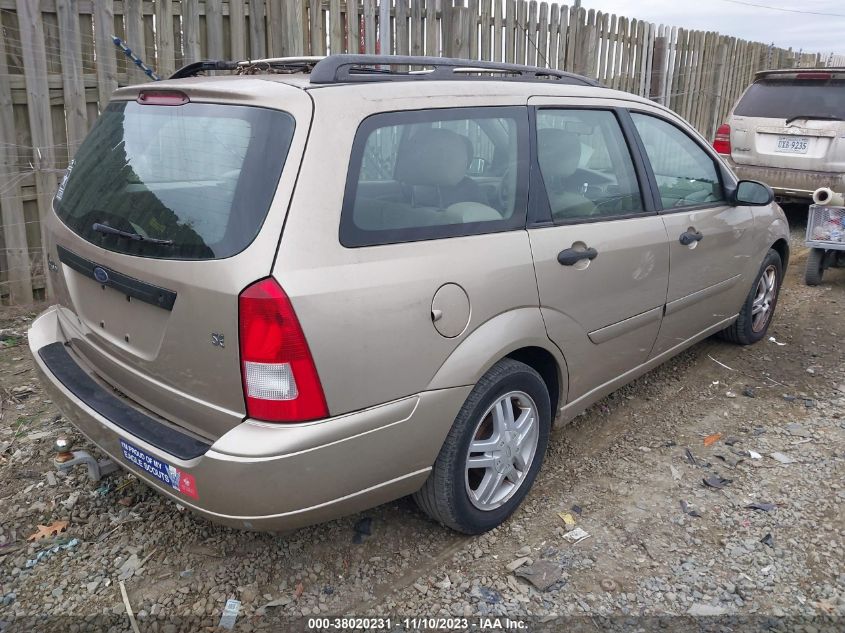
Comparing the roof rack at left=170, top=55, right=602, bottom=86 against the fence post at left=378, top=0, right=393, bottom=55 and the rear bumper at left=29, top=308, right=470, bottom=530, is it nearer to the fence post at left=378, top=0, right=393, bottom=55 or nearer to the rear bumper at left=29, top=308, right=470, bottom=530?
the rear bumper at left=29, top=308, right=470, bottom=530

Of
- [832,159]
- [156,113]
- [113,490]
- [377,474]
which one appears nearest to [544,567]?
[377,474]

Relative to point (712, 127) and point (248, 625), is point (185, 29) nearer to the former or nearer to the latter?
point (248, 625)

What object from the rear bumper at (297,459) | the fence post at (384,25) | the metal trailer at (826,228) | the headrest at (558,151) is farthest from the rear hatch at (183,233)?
the metal trailer at (826,228)

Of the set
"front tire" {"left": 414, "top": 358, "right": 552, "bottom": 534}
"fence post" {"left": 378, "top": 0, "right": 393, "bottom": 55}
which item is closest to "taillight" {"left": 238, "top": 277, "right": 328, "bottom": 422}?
"front tire" {"left": 414, "top": 358, "right": 552, "bottom": 534}

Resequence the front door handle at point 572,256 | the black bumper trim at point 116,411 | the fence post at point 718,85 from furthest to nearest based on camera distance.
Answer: the fence post at point 718,85 → the front door handle at point 572,256 → the black bumper trim at point 116,411

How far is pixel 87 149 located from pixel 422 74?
4.79 ft

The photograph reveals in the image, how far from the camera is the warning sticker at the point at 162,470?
2.28 m

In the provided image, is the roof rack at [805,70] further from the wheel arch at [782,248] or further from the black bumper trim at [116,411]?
the black bumper trim at [116,411]

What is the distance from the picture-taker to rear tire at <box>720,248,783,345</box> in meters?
4.94

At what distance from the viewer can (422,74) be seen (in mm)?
2795

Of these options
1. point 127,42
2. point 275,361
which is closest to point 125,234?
point 275,361

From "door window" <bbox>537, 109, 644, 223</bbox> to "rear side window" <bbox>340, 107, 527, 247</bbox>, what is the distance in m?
0.18

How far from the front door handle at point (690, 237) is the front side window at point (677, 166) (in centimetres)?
16

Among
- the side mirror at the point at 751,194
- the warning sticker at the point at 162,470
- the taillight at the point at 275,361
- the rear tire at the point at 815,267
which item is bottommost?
the rear tire at the point at 815,267
